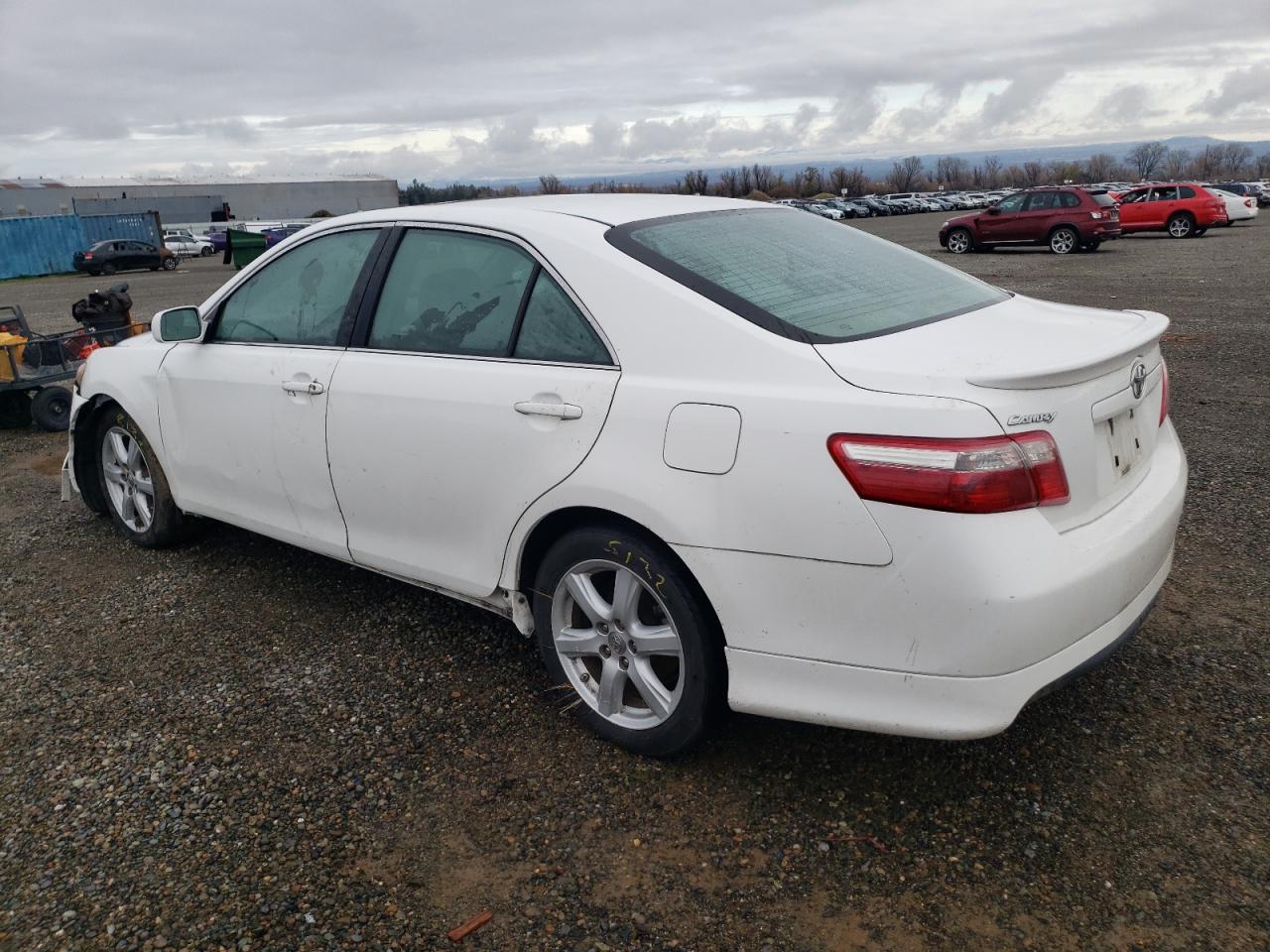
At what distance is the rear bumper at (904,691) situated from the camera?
2.33 m

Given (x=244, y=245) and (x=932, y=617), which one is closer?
(x=932, y=617)

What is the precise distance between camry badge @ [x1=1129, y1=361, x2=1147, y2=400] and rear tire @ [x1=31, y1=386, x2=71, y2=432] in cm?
803

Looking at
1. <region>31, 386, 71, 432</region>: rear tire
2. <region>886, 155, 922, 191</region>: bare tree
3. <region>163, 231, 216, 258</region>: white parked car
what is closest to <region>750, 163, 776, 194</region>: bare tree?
<region>886, 155, 922, 191</region>: bare tree

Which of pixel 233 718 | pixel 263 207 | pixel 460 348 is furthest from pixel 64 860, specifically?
pixel 263 207

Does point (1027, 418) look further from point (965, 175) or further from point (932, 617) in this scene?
point (965, 175)

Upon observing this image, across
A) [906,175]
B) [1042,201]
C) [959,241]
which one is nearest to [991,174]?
[906,175]

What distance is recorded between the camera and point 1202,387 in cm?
776

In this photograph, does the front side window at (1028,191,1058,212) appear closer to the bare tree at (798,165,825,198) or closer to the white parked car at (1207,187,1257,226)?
the white parked car at (1207,187,1257,226)

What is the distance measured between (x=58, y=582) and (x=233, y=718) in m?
1.92

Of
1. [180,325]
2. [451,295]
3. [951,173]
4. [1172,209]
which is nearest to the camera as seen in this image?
[451,295]

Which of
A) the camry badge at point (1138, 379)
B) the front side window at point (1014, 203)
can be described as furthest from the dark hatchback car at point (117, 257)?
the camry badge at point (1138, 379)

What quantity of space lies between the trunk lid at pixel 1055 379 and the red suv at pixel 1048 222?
21.6m

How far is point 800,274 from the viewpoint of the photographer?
9.90ft

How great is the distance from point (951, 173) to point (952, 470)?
405 ft
